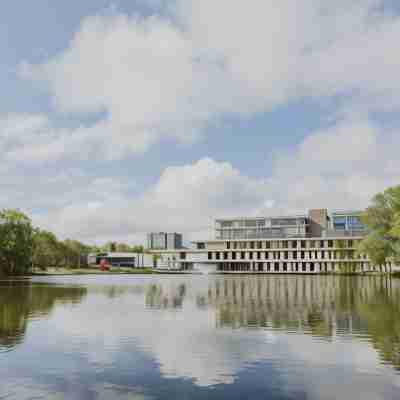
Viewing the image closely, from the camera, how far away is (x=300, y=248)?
154 meters

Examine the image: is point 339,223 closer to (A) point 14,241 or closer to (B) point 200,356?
(A) point 14,241

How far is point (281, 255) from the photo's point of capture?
156 metres

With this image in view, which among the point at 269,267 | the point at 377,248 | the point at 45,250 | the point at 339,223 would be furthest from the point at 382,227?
the point at 45,250

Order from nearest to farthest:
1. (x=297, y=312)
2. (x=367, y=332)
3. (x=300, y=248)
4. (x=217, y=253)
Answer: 1. (x=367, y=332)
2. (x=297, y=312)
3. (x=300, y=248)
4. (x=217, y=253)

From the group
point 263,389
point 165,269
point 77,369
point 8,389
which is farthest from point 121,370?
point 165,269

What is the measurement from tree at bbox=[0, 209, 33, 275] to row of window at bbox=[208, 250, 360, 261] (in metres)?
71.1

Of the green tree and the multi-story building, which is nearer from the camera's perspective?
the multi-story building

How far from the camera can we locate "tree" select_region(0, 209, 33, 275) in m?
104

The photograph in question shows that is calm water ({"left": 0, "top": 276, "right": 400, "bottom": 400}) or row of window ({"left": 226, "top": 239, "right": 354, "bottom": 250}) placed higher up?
row of window ({"left": 226, "top": 239, "right": 354, "bottom": 250})

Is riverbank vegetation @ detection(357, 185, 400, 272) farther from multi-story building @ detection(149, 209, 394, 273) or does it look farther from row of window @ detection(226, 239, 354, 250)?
row of window @ detection(226, 239, 354, 250)

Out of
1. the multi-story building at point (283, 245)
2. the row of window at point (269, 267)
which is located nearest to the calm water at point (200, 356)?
the multi-story building at point (283, 245)

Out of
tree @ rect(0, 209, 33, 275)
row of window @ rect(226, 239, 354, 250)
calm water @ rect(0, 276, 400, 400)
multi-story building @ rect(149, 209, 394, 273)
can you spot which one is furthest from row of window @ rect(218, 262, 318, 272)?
calm water @ rect(0, 276, 400, 400)

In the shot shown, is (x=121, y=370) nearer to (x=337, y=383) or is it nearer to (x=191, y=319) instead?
(x=337, y=383)

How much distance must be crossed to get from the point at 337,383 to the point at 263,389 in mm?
2187
